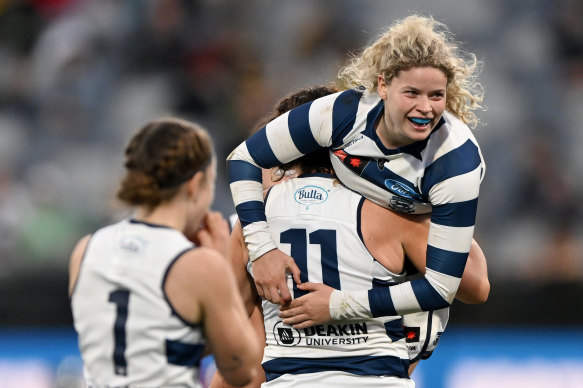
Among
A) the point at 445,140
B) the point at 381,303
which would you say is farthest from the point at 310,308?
the point at 445,140

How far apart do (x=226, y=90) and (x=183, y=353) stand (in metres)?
5.99

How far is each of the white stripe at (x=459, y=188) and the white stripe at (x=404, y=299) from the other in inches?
14.2

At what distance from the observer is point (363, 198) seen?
3666mm

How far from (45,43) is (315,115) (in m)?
6.17

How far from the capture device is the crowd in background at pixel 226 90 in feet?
26.3

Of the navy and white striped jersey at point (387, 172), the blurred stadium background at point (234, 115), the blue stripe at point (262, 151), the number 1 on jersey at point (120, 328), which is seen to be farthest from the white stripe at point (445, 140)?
the blurred stadium background at point (234, 115)

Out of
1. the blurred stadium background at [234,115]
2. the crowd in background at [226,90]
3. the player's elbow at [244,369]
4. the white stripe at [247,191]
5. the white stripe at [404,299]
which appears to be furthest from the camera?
the crowd in background at [226,90]

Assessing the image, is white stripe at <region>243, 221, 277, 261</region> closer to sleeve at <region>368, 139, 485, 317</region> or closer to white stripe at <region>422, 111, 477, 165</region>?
sleeve at <region>368, 139, 485, 317</region>

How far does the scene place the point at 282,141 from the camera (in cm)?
364

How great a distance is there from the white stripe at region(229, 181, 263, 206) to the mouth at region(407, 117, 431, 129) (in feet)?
2.30

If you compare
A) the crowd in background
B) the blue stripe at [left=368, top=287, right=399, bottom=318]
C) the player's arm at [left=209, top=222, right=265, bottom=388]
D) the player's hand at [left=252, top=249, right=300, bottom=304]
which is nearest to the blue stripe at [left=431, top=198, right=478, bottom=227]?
the blue stripe at [left=368, top=287, right=399, bottom=318]

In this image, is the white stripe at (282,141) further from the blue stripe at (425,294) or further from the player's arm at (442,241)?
the blue stripe at (425,294)

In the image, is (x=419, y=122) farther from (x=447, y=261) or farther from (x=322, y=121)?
(x=447, y=261)

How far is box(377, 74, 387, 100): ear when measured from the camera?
3555 millimetres
